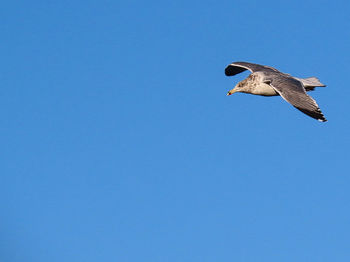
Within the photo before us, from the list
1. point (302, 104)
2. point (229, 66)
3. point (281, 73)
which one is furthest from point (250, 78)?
point (302, 104)

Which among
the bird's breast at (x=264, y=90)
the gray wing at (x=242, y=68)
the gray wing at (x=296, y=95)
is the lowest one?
the gray wing at (x=296, y=95)

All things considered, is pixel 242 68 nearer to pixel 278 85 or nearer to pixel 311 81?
pixel 311 81

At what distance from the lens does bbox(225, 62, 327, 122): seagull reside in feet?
63.0

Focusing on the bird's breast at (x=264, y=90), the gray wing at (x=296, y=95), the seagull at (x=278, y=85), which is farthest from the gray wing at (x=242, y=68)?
the gray wing at (x=296, y=95)

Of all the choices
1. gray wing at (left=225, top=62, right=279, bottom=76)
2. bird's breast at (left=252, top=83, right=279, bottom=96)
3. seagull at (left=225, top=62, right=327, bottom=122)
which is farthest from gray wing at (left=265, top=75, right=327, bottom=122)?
gray wing at (left=225, top=62, right=279, bottom=76)

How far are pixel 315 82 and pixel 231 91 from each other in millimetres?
3573

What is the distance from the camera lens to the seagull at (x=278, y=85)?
1920 centimetres

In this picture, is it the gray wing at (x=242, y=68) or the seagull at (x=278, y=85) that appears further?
the gray wing at (x=242, y=68)

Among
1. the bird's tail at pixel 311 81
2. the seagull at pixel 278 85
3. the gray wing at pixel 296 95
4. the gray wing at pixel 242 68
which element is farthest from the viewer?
the gray wing at pixel 242 68

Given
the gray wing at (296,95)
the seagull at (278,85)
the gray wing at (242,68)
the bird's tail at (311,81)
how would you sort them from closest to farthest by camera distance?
the gray wing at (296,95) → the seagull at (278,85) → the bird's tail at (311,81) → the gray wing at (242,68)

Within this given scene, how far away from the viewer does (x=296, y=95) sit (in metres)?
20.0

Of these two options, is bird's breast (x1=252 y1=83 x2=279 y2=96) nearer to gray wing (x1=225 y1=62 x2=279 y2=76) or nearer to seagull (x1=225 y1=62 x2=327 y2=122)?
seagull (x1=225 y1=62 x2=327 y2=122)

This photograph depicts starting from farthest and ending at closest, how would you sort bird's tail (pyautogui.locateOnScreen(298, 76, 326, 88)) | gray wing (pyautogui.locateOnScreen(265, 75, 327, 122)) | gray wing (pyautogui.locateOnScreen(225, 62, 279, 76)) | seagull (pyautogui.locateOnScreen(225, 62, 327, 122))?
gray wing (pyautogui.locateOnScreen(225, 62, 279, 76))
bird's tail (pyautogui.locateOnScreen(298, 76, 326, 88))
seagull (pyautogui.locateOnScreen(225, 62, 327, 122))
gray wing (pyautogui.locateOnScreen(265, 75, 327, 122))

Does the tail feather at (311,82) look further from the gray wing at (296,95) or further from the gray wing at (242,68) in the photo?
the gray wing at (242,68)
